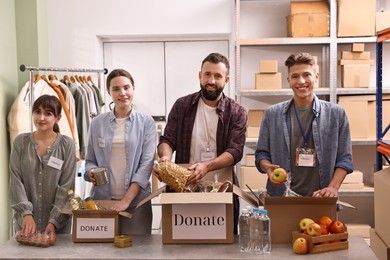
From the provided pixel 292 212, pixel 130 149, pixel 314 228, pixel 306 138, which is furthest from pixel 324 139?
pixel 130 149

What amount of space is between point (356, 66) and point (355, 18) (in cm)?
43

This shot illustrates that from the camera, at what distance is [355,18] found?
16.0 ft

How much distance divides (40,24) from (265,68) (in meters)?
2.06

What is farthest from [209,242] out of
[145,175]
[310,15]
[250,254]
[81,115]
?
[310,15]

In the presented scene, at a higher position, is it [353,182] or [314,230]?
[314,230]

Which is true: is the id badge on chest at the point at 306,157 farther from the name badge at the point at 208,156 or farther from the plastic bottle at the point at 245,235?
the plastic bottle at the point at 245,235

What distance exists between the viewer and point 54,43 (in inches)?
207

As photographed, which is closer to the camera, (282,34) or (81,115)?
(81,115)

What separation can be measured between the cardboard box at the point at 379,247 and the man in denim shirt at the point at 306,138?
45 centimetres

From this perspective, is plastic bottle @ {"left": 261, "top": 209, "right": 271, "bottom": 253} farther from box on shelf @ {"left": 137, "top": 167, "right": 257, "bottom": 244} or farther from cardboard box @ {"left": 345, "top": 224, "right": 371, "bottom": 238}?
cardboard box @ {"left": 345, "top": 224, "right": 371, "bottom": 238}

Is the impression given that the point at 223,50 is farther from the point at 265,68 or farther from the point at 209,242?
the point at 209,242

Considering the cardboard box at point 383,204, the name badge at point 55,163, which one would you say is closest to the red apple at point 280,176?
the cardboard box at point 383,204

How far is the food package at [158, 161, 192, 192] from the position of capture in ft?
8.24

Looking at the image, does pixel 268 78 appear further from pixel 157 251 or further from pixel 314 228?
pixel 157 251
